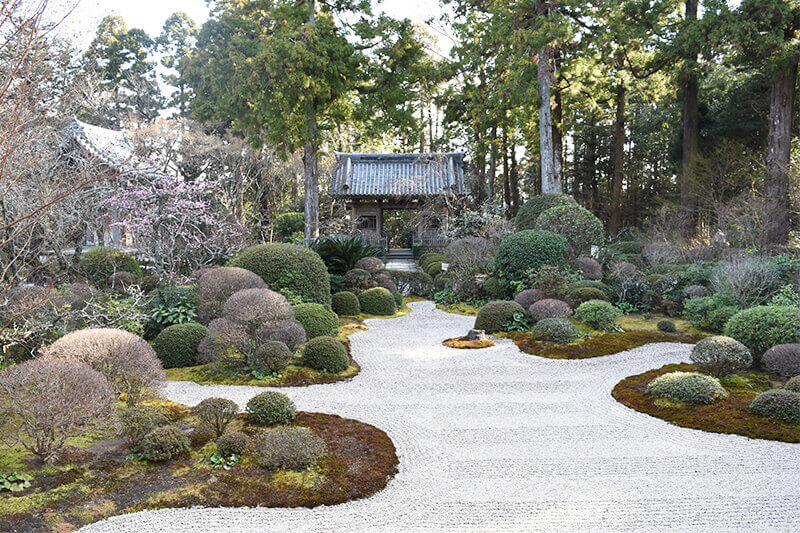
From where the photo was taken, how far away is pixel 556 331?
8766 mm

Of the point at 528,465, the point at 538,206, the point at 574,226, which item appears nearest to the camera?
the point at 528,465

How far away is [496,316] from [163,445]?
6685 millimetres

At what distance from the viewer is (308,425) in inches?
207

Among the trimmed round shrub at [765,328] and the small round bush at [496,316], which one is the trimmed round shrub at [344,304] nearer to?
the small round bush at [496,316]

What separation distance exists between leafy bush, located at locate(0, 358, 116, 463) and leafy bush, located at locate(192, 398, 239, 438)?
78 centimetres

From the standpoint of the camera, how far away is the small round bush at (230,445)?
14.5 feet

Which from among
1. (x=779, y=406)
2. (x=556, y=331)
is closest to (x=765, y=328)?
(x=779, y=406)

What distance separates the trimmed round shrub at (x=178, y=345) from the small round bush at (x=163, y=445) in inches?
124

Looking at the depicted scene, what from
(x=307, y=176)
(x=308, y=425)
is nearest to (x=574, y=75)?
Result: (x=307, y=176)

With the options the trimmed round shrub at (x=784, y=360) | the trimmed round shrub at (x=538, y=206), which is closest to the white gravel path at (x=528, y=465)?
the trimmed round shrub at (x=784, y=360)

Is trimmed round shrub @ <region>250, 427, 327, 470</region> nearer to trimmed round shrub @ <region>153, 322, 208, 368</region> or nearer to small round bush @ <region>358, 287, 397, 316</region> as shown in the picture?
trimmed round shrub @ <region>153, 322, 208, 368</region>

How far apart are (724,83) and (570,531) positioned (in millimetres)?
21752

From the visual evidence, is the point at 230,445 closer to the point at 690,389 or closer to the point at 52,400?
the point at 52,400

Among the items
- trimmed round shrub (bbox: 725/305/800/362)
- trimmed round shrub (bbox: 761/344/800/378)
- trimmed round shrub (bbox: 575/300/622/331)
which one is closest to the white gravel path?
trimmed round shrub (bbox: 725/305/800/362)
